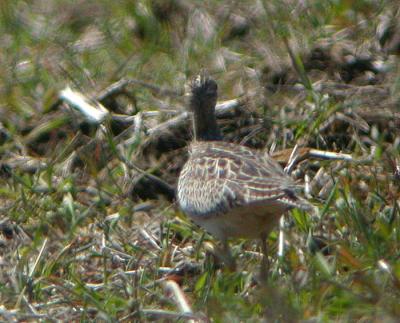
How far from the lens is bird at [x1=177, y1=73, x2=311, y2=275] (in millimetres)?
6953

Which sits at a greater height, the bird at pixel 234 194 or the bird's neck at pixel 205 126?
the bird at pixel 234 194

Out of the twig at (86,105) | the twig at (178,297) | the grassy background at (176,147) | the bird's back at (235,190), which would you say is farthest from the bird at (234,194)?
the twig at (86,105)

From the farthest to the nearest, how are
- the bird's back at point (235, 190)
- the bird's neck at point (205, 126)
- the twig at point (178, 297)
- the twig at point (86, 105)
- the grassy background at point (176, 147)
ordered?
the twig at point (86, 105) < the bird's neck at point (205, 126) < the bird's back at point (235, 190) < the grassy background at point (176, 147) < the twig at point (178, 297)

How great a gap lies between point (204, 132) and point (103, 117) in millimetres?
891

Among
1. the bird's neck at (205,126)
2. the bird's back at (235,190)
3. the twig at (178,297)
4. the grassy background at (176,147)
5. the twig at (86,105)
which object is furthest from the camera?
the twig at (86,105)

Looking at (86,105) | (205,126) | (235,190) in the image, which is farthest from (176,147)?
(235,190)

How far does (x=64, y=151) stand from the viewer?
8.77 metres

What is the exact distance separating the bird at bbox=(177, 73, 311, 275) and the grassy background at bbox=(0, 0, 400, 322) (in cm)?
19

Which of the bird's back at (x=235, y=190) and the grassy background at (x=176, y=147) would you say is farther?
the bird's back at (x=235, y=190)

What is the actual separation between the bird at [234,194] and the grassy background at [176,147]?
0.19 meters

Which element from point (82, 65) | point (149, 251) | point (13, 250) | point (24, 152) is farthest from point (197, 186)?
point (82, 65)

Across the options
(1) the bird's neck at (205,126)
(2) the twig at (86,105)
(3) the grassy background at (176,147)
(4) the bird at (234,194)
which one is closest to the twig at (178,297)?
(3) the grassy background at (176,147)

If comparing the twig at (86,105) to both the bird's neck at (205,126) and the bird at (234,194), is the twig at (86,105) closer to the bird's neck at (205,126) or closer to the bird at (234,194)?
the bird's neck at (205,126)

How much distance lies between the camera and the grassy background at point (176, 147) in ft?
22.3
